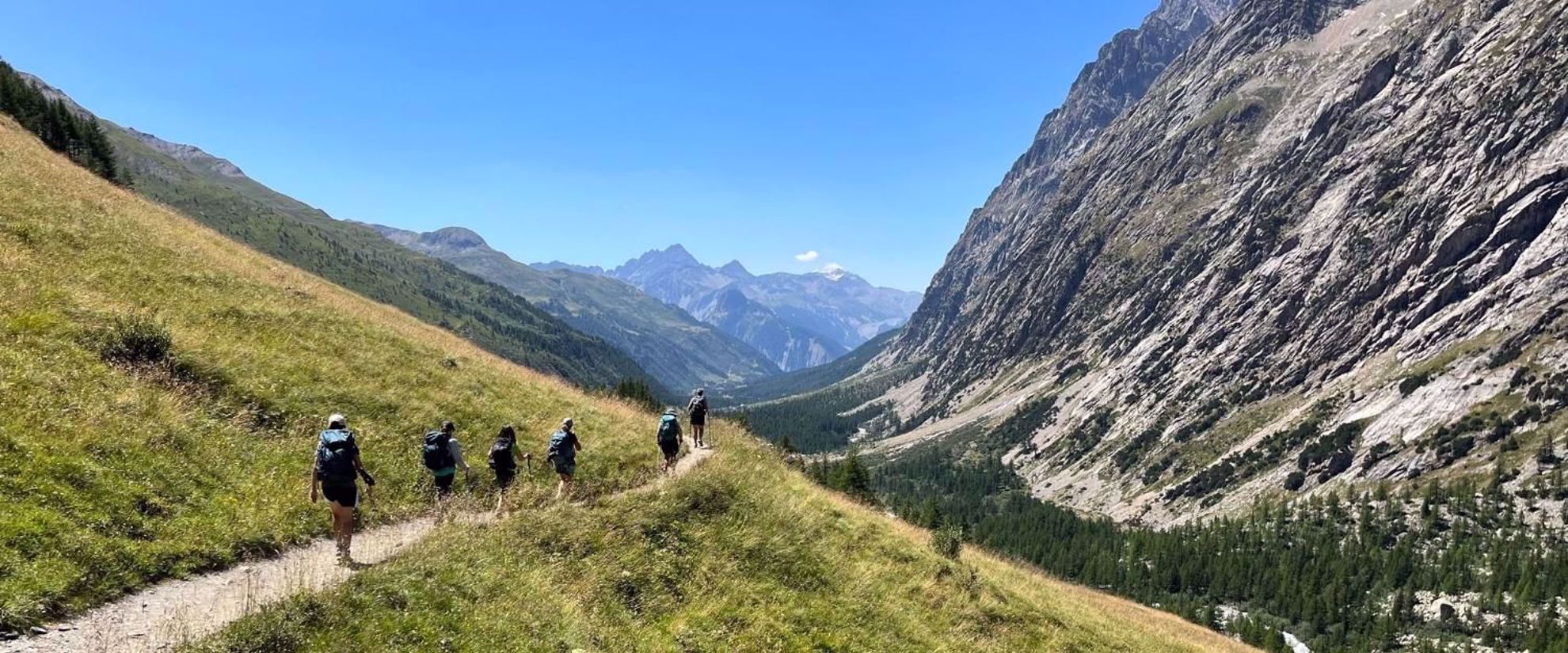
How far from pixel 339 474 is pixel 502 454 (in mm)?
5268

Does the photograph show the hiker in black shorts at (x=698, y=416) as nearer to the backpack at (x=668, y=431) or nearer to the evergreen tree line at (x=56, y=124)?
the backpack at (x=668, y=431)

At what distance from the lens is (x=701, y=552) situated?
63.9 ft

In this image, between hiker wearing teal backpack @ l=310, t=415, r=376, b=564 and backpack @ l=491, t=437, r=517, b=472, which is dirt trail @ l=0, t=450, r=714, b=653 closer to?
hiker wearing teal backpack @ l=310, t=415, r=376, b=564

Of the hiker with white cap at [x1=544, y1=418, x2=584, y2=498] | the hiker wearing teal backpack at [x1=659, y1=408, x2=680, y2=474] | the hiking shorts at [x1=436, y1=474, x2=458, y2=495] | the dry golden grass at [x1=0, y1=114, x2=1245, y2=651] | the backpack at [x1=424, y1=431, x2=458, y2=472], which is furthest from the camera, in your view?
the hiker wearing teal backpack at [x1=659, y1=408, x2=680, y2=474]

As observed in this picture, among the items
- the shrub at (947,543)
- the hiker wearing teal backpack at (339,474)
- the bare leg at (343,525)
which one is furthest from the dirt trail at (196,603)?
the shrub at (947,543)

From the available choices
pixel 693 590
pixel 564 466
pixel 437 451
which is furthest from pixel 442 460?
pixel 693 590

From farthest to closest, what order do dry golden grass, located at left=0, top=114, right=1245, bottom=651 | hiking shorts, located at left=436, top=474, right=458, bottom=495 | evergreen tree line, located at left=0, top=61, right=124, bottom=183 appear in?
evergreen tree line, located at left=0, top=61, right=124, bottom=183 → hiking shorts, located at left=436, top=474, right=458, bottom=495 → dry golden grass, located at left=0, top=114, right=1245, bottom=651

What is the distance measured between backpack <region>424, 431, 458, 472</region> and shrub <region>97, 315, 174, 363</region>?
8629mm

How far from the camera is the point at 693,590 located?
1781cm

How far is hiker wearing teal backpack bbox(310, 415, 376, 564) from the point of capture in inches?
586

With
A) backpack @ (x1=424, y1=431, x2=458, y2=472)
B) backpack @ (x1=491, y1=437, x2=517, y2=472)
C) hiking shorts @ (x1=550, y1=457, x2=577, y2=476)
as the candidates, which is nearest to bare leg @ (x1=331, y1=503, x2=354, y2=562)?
backpack @ (x1=424, y1=431, x2=458, y2=472)

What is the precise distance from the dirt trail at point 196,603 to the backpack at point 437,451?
2.74 metres

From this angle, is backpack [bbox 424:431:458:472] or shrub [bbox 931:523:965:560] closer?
backpack [bbox 424:431:458:472]

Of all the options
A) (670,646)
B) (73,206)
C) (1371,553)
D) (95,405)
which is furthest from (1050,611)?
(1371,553)
